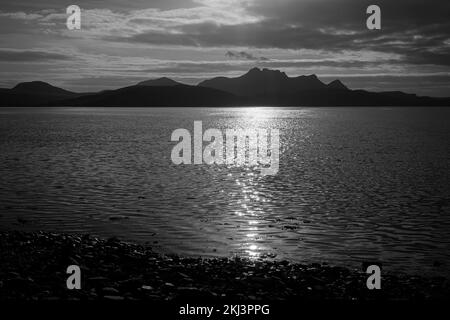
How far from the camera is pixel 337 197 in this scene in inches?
1677

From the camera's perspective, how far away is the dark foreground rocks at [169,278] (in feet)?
57.5

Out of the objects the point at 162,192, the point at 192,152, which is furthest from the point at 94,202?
the point at 192,152

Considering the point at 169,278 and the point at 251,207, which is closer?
the point at 169,278

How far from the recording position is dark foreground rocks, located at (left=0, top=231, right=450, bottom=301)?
1753 cm

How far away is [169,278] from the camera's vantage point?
2005cm

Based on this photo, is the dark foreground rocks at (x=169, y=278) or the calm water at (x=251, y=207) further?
the calm water at (x=251, y=207)

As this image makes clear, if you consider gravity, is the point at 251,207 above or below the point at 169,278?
below

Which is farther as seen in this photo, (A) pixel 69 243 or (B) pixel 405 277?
(A) pixel 69 243

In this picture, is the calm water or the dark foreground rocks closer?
the dark foreground rocks

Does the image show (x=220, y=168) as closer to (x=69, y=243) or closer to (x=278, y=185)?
(x=278, y=185)

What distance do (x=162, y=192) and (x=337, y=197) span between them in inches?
588
